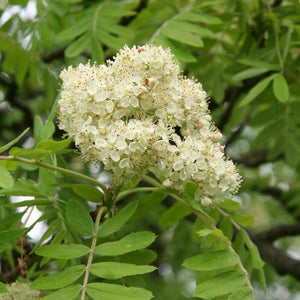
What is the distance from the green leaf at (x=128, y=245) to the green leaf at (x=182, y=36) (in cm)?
114

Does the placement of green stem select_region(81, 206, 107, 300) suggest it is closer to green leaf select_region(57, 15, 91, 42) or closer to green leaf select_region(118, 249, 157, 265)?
green leaf select_region(118, 249, 157, 265)

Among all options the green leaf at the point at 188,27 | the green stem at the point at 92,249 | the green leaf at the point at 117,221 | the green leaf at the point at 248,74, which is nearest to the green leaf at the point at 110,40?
the green leaf at the point at 188,27

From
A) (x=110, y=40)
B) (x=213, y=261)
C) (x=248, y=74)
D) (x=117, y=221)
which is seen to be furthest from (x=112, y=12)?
(x=213, y=261)

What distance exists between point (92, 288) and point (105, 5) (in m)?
2.05

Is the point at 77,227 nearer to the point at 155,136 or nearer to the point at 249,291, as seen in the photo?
the point at 155,136

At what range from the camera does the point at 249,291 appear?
5.98 feet

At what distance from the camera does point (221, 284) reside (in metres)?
1.86

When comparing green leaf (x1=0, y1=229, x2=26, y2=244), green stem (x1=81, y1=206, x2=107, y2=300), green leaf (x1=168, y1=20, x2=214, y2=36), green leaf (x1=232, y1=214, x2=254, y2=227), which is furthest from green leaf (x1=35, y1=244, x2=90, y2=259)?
green leaf (x1=168, y1=20, x2=214, y2=36)

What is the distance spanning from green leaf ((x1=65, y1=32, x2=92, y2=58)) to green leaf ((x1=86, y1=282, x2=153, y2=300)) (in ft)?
5.22

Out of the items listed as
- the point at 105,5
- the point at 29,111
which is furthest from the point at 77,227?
the point at 29,111

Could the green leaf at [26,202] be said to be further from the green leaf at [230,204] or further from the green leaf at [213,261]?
the green leaf at [230,204]

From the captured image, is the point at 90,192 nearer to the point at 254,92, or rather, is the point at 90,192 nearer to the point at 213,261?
the point at 213,261

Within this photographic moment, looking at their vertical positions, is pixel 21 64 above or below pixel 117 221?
below

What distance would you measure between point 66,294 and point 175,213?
0.86 m
